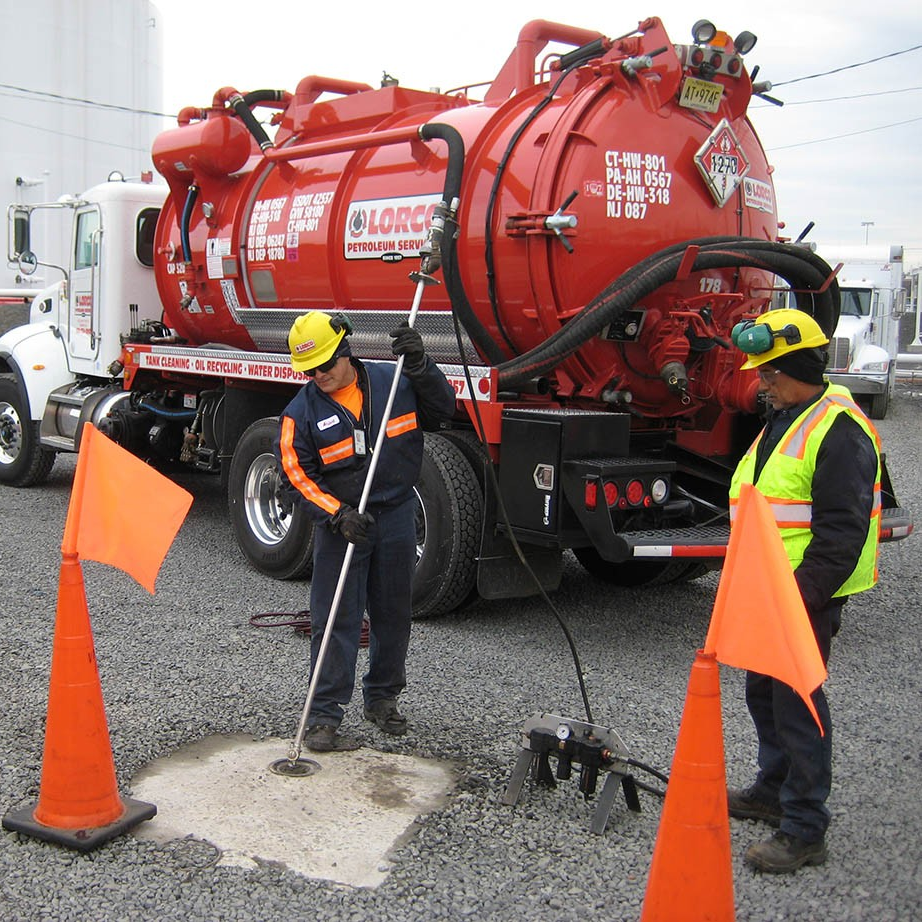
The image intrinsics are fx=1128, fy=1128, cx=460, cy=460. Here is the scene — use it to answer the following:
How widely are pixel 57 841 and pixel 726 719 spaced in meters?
2.86

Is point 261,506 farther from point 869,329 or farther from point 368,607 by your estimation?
point 869,329

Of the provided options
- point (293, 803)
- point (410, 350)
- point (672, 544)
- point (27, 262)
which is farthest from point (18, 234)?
point (293, 803)

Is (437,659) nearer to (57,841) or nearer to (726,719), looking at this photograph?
(726,719)

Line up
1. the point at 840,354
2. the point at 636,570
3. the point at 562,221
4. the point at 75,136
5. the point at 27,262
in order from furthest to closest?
the point at 75,136 → the point at 840,354 → the point at 27,262 → the point at 636,570 → the point at 562,221

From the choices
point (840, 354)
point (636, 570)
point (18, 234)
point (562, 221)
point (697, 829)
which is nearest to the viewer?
point (697, 829)

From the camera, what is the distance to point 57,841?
367 cm

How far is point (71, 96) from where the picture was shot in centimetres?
3059

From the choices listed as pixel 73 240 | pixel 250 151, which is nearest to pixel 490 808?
pixel 250 151

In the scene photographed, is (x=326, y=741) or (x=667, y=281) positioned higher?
(x=667, y=281)

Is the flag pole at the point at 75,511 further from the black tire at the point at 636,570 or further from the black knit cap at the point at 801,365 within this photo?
the black tire at the point at 636,570

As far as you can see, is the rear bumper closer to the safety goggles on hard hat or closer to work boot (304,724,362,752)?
the safety goggles on hard hat

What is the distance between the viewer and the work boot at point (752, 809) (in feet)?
13.0

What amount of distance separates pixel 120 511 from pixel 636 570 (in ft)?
14.5

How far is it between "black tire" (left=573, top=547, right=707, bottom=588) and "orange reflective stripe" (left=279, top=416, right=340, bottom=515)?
3.20 meters
